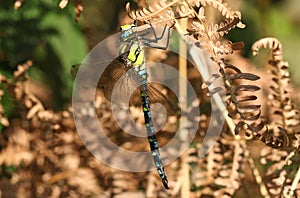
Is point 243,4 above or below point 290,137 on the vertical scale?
above

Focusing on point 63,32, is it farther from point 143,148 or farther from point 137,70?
point 137,70

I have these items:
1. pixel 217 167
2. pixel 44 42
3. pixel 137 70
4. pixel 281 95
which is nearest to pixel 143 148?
pixel 217 167

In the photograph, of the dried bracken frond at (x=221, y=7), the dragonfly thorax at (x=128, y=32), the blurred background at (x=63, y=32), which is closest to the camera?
the dried bracken frond at (x=221, y=7)

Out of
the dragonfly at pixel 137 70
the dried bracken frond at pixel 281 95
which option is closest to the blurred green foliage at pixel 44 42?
the dragonfly at pixel 137 70

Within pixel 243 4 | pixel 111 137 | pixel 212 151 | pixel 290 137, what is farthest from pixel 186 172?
pixel 243 4

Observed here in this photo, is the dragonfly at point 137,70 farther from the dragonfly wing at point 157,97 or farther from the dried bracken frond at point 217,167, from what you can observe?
the dried bracken frond at point 217,167

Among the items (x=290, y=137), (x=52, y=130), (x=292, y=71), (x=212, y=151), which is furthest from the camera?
(x=292, y=71)

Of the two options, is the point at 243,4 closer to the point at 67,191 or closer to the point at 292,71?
the point at 292,71
